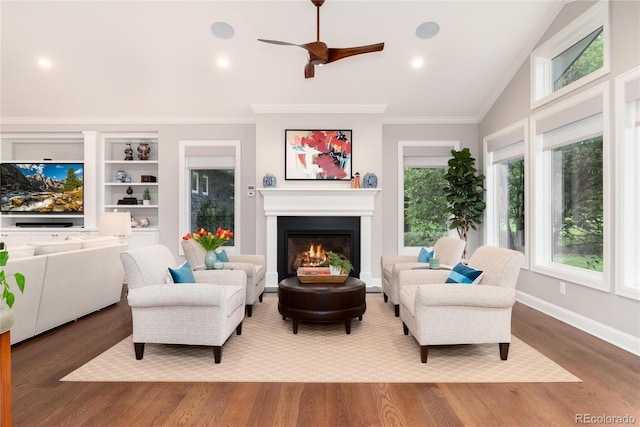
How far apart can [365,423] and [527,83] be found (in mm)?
4662

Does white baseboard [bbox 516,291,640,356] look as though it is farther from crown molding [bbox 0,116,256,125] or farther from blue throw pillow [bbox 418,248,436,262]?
crown molding [bbox 0,116,256,125]

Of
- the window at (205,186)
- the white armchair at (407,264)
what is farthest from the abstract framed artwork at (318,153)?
the white armchair at (407,264)

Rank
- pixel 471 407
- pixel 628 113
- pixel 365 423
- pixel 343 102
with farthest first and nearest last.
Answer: pixel 343 102, pixel 628 113, pixel 471 407, pixel 365 423

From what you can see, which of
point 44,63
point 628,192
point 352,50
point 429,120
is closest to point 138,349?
point 352,50

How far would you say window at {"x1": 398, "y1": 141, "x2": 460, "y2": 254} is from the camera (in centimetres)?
638

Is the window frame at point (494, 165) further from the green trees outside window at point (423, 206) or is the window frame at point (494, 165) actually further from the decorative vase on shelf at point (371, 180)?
the decorative vase on shelf at point (371, 180)

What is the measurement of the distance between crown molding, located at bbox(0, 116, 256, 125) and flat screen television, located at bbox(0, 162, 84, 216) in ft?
2.38

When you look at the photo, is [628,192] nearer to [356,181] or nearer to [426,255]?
[426,255]

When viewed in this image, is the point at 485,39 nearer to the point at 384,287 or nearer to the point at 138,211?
the point at 384,287

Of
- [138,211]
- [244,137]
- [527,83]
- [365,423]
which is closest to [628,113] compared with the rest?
[527,83]

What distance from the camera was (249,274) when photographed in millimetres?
4184

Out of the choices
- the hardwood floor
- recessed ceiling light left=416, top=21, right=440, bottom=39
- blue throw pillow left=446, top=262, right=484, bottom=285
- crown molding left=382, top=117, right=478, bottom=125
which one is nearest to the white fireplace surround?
crown molding left=382, top=117, right=478, bottom=125

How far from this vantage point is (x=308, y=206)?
18.9 feet

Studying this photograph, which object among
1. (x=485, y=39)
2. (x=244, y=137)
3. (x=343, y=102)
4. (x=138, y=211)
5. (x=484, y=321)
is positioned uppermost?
(x=485, y=39)
